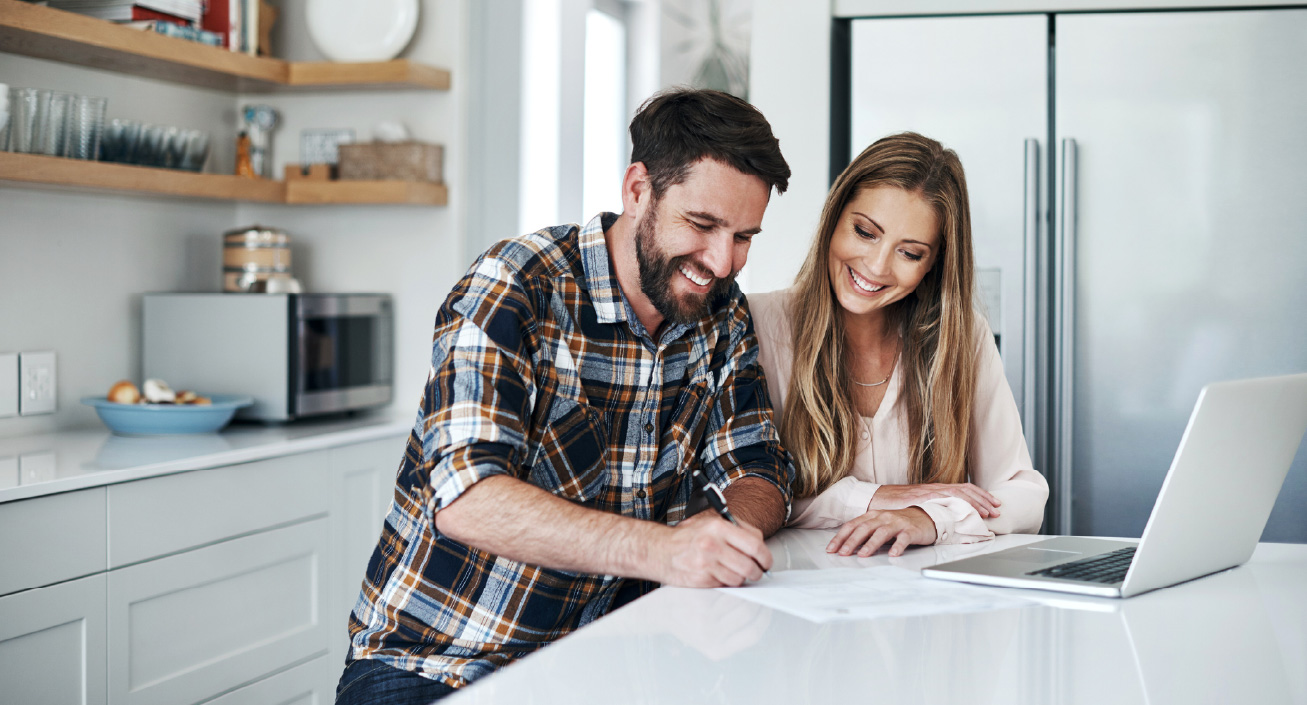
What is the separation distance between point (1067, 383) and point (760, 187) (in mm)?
1237

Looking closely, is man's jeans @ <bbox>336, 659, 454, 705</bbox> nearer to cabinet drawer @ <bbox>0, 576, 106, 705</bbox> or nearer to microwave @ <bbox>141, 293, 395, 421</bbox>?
cabinet drawer @ <bbox>0, 576, 106, 705</bbox>

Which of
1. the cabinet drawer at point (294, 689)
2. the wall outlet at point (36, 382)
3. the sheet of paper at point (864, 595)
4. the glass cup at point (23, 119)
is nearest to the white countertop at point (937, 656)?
the sheet of paper at point (864, 595)

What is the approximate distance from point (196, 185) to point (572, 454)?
1.71 meters

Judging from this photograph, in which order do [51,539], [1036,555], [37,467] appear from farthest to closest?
[37,467]
[51,539]
[1036,555]

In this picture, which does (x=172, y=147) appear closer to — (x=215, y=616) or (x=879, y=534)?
(x=215, y=616)

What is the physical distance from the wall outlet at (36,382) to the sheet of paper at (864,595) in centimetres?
203

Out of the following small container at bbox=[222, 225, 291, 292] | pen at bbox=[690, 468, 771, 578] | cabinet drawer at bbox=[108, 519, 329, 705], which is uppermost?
small container at bbox=[222, 225, 291, 292]

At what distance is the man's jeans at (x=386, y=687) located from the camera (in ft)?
4.33

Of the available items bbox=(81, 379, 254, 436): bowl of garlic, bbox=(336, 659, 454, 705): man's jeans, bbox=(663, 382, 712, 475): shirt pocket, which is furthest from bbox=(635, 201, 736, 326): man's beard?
bbox=(81, 379, 254, 436): bowl of garlic

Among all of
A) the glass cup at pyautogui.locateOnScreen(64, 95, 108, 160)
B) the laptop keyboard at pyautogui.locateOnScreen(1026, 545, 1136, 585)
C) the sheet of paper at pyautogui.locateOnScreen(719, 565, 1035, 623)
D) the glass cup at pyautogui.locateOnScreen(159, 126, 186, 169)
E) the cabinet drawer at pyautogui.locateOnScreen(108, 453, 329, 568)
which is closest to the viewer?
the sheet of paper at pyautogui.locateOnScreen(719, 565, 1035, 623)

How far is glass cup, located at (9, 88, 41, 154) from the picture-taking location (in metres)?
2.27

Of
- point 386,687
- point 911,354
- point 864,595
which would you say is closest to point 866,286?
point 911,354

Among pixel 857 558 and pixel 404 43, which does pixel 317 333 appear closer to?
pixel 404 43

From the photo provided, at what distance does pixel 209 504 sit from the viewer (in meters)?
2.20
